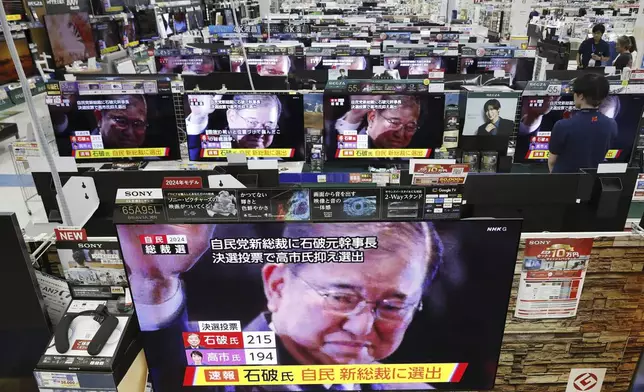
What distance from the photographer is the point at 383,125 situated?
3.91 m

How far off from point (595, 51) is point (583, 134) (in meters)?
5.93

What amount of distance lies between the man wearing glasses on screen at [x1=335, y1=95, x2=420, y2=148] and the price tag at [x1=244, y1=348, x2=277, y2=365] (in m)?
2.72

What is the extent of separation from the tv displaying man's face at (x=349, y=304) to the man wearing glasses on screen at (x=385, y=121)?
2.68 m

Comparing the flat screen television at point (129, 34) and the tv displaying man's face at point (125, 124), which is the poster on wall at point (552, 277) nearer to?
the tv displaying man's face at point (125, 124)

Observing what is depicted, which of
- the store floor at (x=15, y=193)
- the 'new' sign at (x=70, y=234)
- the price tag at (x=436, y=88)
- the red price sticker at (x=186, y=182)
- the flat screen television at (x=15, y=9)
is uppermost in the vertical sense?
the flat screen television at (x=15, y=9)

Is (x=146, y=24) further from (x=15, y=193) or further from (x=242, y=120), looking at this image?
(x=242, y=120)

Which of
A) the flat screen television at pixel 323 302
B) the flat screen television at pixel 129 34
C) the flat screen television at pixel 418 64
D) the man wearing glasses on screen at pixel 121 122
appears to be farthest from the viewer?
the flat screen television at pixel 129 34

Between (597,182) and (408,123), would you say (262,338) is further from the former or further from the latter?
(408,123)

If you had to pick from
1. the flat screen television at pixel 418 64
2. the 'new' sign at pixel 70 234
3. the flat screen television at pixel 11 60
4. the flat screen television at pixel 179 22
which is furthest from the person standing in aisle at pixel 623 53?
the flat screen television at pixel 179 22

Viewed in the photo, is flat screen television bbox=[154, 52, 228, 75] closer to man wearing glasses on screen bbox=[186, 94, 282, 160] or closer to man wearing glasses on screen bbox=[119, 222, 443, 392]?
man wearing glasses on screen bbox=[186, 94, 282, 160]

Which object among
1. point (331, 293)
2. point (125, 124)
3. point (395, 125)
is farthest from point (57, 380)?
point (395, 125)

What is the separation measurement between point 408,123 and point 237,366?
2878mm

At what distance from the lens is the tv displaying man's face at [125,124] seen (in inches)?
154

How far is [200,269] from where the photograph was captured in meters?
1.31
